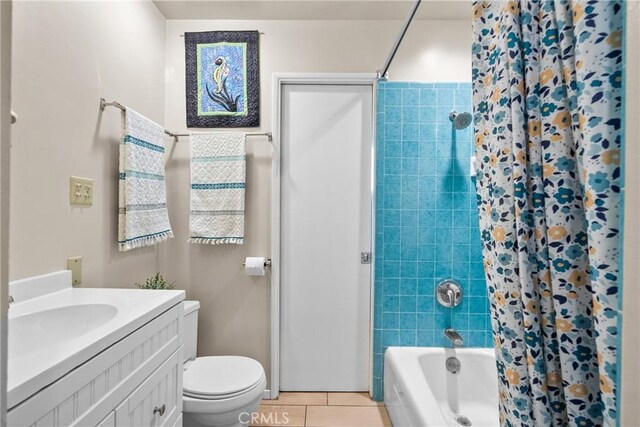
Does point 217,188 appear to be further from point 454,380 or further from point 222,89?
point 454,380

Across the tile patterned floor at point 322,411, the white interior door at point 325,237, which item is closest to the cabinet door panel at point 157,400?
the tile patterned floor at point 322,411

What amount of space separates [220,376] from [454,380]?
134 centimetres

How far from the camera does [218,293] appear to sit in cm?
204

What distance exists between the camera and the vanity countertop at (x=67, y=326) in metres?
0.62

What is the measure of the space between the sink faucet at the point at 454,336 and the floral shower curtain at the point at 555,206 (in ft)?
3.74

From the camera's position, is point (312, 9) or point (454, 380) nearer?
point (454, 380)

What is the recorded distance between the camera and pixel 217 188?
1955 mm

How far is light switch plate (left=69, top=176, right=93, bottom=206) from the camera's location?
1280mm

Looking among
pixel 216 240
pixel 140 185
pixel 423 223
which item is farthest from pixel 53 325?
pixel 423 223

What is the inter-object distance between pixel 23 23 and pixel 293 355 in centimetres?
208

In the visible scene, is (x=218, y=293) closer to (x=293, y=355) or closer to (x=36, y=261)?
(x=293, y=355)

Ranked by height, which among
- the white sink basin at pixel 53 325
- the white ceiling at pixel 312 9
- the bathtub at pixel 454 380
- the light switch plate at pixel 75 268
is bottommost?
the bathtub at pixel 454 380

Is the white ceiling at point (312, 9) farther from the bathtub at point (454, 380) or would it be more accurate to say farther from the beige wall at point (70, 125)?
the bathtub at point (454, 380)

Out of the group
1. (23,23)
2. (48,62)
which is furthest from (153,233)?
A: (23,23)
